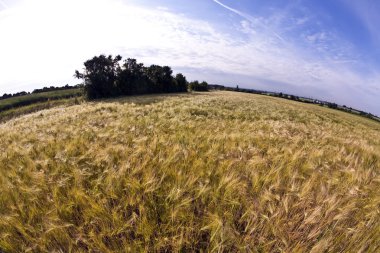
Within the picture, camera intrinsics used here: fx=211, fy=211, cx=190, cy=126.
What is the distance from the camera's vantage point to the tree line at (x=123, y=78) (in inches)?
1934

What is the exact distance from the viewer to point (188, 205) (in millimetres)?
1720

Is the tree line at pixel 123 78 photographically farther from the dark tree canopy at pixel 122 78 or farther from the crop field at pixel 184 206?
the crop field at pixel 184 206

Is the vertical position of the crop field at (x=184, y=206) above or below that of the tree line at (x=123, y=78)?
below

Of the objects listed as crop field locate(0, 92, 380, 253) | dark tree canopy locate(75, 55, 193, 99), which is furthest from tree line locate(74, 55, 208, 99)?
crop field locate(0, 92, 380, 253)

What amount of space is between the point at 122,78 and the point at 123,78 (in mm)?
240

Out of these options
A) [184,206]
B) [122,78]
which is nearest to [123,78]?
[122,78]

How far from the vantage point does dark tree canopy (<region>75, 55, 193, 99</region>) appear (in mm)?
49125

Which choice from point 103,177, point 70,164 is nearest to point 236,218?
point 103,177

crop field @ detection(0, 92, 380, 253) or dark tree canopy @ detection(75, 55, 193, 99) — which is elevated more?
dark tree canopy @ detection(75, 55, 193, 99)

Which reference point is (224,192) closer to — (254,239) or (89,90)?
(254,239)

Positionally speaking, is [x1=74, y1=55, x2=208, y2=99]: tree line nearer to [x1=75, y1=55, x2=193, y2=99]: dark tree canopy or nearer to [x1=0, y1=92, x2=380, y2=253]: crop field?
[x1=75, y1=55, x2=193, y2=99]: dark tree canopy

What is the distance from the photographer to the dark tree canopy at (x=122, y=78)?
4912 centimetres

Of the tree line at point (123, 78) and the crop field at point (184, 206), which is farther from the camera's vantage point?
the tree line at point (123, 78)

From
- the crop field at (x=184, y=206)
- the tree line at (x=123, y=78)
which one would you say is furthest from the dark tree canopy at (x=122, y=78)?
the crop field at (x=184, y=206)
